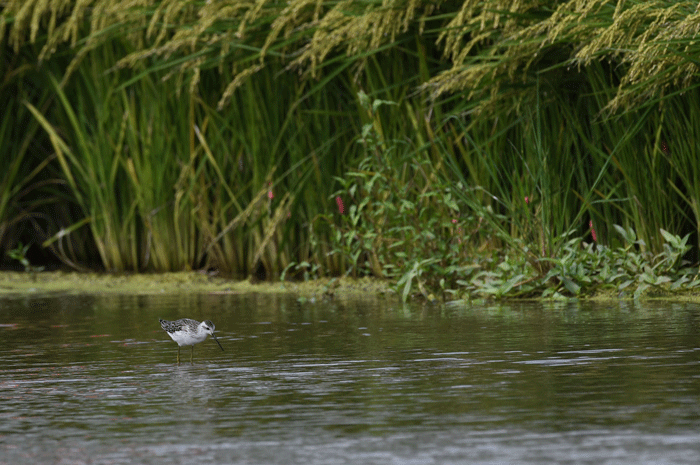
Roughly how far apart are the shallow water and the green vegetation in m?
0.71

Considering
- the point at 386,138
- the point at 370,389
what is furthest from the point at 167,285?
the point at 370,389

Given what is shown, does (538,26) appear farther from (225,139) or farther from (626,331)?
(225,139)

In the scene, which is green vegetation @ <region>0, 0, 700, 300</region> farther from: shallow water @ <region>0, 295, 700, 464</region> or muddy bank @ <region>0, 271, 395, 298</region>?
shallow water @ <region>0, 295, 700, 464</region>

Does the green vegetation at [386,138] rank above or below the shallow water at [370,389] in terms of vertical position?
above

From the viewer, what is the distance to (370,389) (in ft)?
14.1

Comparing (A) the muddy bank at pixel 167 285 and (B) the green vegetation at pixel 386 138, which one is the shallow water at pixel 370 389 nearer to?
(B) the green vegetation at pixel 386 138

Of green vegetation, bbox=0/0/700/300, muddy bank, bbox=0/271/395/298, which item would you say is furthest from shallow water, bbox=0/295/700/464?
muddy bank, bbox=0/271/395/298

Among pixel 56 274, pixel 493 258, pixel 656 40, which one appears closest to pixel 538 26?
pixel 656 40

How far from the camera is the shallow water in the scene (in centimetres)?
333

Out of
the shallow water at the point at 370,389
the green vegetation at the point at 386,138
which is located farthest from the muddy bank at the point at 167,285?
the shallow water at the point at 370,389

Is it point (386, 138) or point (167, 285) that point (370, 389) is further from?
point (167, 285)

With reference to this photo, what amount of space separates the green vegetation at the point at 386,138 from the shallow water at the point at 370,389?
2.33 ft

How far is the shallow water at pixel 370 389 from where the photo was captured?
3330 mm

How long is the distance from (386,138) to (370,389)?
4289 millimetres
